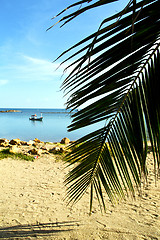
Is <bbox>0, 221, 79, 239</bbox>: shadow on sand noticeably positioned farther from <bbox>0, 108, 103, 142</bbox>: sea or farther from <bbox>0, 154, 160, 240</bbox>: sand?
<bbox>0, 108, 103, 142</bbox>: sea

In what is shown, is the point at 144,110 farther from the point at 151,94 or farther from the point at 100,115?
the point at 100,115

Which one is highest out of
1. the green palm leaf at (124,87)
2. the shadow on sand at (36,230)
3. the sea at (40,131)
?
the sea at (40,131)

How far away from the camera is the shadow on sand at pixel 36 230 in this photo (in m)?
3.26

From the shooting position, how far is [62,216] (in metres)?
3.95

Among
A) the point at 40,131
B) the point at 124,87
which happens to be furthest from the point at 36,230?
the point at 40,131

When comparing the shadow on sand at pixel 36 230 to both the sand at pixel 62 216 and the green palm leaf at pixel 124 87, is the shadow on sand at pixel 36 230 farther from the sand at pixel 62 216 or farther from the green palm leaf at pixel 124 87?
the green palm leaf at pixel 124 87

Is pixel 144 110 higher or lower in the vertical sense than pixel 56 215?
higher

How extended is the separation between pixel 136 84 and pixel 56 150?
8.96 metres

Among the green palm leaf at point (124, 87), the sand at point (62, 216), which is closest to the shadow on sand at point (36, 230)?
the sand at point (62, 216)

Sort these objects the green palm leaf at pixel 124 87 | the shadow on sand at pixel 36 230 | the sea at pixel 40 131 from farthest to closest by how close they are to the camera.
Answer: the sea at pixel 40 131 → the shadow on sand at pixel 36 230 → the green palm leaf at pixel 124 87

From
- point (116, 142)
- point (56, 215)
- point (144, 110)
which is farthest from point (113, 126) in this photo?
point (56, 215)

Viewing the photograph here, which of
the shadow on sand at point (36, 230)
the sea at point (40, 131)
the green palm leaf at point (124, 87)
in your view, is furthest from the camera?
the sea at point (40, 131)

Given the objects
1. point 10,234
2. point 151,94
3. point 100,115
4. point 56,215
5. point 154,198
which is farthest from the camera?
point 154,198

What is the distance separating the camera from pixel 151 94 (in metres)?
0.89
